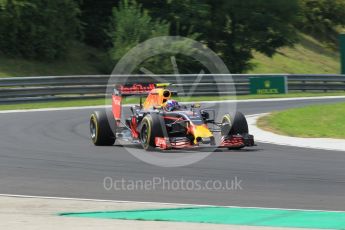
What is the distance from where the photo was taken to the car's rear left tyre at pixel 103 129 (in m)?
14.9

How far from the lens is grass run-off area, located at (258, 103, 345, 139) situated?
16986 millimetres

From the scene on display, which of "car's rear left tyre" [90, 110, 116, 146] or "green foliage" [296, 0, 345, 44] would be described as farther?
"green foliage" [296, 0, 345, 44]

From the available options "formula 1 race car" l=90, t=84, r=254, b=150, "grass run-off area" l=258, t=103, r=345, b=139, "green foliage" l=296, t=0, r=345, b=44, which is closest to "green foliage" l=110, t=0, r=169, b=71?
"grass run-off area" l=258, t=103, r=345, b=139

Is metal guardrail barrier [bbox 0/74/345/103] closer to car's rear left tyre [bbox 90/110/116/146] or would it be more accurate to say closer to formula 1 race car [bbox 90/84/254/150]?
car's rear left tyre [bbox 90/110/116/146]

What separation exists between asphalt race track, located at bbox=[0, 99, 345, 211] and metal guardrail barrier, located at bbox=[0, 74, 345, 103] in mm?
10310

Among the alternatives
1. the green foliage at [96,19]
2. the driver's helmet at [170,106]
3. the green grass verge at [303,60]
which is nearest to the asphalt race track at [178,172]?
the driver's helmet at [170,106]

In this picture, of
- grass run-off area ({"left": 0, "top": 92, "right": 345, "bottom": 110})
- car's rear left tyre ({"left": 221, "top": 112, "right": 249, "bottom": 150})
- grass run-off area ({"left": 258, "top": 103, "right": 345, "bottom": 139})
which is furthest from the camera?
grass run-off area ({"left": 0, "top": 92, "right": 345, "bottom": 110})

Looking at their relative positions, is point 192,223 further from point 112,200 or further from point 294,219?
point 112,200

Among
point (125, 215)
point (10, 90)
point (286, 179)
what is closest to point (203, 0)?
point (10, 90)

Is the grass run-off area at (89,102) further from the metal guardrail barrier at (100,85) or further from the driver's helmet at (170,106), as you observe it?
the driver's helmet at (170,106)

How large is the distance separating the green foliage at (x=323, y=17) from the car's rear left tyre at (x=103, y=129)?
44.8 m

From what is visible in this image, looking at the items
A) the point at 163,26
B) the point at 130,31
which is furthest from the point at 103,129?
the point at 163,26

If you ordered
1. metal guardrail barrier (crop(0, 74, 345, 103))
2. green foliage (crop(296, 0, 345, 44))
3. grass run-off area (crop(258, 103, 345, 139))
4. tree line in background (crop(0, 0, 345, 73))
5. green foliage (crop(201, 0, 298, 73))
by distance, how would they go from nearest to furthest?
1. grass run-off area (crop(258, 103, 345, 139))
2. metal guardrail barrier (crop(0, 74, 345, 103))
3. tree line in background (crop(0, 0, 345, 73))
4. green foliage (crop(201, 0, 298, 73))
5. green foliage (crop(296, 0, 345, 44))

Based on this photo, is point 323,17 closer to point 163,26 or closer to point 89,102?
point 163,26
